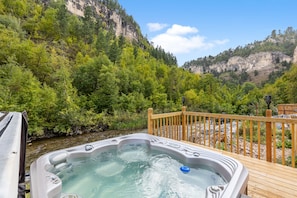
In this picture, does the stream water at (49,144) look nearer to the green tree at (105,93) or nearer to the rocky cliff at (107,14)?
the green tree at (105,93)

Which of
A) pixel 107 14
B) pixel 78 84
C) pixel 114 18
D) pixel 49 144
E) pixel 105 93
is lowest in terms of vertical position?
pixel 49 144

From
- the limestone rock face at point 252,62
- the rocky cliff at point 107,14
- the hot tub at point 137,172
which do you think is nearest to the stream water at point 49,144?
the hot tub at point 137,172

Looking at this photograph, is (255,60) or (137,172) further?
(255,60)

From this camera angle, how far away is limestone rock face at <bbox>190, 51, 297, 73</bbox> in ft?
123

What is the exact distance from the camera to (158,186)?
2.11 m

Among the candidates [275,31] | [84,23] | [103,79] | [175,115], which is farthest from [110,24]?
[275,31]

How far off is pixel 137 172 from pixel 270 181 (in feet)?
5.23

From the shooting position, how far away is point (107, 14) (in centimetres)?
3528

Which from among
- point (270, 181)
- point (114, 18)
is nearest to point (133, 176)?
point (270, 181)

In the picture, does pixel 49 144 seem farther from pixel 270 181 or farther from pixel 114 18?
pixel 114 18

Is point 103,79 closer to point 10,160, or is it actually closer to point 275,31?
point 10,160

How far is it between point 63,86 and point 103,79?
98.8 inches

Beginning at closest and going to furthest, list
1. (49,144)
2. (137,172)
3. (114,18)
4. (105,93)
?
(137,172) < (49,144) < (105,93) < (114,18)

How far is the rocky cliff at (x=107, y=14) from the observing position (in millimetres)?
30811
